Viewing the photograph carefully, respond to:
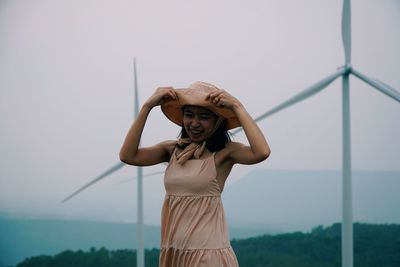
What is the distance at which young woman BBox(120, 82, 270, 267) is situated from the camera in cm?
289

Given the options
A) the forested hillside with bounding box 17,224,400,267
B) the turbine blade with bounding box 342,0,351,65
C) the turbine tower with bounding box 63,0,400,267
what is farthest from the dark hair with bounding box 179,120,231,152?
the forested hillside with bounding box 17,224,400,267

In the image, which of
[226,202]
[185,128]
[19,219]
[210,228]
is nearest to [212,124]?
[185,128]

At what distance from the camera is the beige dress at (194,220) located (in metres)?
2.88

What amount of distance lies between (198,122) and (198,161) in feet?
0.47

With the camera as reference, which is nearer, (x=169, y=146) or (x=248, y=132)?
(x=248, y=132)

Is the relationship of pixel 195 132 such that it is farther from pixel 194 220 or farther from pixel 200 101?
pixel 194 220

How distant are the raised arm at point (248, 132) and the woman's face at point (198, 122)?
0.33 feet

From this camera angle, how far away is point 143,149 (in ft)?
10.1

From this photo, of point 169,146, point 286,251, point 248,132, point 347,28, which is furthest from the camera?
point 286,251

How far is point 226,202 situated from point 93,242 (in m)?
1.76

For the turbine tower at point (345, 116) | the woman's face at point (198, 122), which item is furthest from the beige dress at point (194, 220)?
the turbine tower at point (345, 116)

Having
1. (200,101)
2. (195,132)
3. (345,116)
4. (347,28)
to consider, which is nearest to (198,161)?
(195,132)

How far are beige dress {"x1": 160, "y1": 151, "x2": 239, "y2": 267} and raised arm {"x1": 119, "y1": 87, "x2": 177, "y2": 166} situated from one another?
0.13 m

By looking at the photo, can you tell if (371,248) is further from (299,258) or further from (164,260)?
(164,260)
